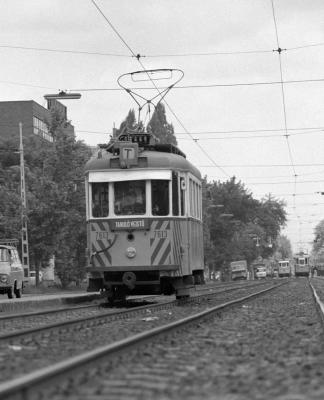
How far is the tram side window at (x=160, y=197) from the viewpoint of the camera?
18.6 m

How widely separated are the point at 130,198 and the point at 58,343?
8871mm

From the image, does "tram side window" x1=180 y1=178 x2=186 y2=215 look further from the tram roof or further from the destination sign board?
the destination sign board

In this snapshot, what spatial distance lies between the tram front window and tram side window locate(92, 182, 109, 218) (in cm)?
25

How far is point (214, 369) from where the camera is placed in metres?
7.60

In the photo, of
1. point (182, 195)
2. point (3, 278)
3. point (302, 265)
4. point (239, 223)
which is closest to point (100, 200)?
point (182, 195)

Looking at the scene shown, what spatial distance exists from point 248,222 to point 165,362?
106558 millimetres

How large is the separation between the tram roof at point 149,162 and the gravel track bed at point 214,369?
23.1 ft

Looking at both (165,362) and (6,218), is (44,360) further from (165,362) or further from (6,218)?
(6,218)

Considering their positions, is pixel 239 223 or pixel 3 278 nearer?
pixel 3 278

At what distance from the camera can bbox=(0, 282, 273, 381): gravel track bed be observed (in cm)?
785

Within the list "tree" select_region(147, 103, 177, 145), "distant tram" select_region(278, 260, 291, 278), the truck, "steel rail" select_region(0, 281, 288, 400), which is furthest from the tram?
"distant tram" select_region(278, 260, 291, 278)

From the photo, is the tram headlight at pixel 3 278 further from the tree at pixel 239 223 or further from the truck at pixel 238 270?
the truck at pixel 238 270

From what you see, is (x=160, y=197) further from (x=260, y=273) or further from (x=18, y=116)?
(x=260, y=273)

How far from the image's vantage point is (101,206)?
A: 18938mm
